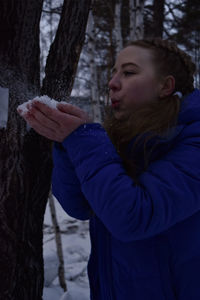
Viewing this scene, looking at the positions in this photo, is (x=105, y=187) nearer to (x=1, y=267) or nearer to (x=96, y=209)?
(x=96, y=209)

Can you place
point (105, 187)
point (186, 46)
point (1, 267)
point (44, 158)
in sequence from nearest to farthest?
point (105, 187) → point (1, 267) → point (44, 158) → point (186, 46)

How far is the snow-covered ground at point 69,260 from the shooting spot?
3.21 metres

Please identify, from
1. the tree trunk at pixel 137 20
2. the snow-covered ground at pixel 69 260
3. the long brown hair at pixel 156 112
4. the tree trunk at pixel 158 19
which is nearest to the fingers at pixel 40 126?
the long brown hair at pixel 156 112

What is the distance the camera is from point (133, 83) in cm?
100

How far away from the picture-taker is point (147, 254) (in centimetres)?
87

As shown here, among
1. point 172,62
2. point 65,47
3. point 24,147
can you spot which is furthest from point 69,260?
point 172,62

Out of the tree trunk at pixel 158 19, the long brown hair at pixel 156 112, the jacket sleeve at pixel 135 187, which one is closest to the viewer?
the jacket sleeve at pixel 135 187

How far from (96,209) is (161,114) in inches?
16.5

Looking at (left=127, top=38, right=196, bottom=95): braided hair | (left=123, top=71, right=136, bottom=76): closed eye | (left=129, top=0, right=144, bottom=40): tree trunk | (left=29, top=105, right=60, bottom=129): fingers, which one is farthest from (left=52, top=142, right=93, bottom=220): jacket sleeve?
(left=129, top=0, right=144, bottom=40): tree trunk

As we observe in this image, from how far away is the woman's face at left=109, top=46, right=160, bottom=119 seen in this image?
101 centimetres

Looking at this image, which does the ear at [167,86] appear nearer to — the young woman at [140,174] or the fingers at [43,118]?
the young woman at [140,174]

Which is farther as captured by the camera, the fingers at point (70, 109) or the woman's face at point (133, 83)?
the woman's face at point (133, 83)

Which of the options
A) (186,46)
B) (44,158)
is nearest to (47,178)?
(44,158)

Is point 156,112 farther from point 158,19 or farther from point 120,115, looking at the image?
point 158,19
